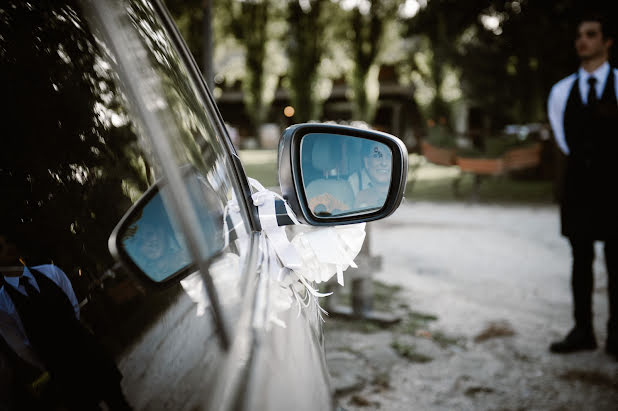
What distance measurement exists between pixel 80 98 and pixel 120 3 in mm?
223

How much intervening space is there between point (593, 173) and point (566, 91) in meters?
0.64

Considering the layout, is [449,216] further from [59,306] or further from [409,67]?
[409,67]

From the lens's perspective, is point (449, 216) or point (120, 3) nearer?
point (120, 3)

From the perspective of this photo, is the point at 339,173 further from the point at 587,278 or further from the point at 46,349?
the point at 587,278

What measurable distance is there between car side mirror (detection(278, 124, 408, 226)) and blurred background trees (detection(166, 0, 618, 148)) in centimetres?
373

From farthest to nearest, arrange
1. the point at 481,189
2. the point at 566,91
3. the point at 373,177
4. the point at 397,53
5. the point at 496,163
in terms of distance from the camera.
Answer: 1. the point at 397,53
2. the point at 481,189
3. the point at 496,163
4. the point at 566,91
5. the point at 373,177

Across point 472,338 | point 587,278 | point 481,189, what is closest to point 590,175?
point 587,278

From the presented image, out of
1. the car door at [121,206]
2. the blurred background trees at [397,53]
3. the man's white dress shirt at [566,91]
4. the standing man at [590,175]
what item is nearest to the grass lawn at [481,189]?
the blurred background trees at [397,53]

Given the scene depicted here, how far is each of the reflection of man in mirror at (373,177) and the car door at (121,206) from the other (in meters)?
0.51

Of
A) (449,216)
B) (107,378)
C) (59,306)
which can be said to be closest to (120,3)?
(59,306)

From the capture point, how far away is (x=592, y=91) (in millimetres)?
3340

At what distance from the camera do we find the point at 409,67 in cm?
2703

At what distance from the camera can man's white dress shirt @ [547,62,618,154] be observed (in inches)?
131

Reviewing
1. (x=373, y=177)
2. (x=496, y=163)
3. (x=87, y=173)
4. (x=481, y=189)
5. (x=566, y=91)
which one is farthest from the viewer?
(x=481, y=189)
